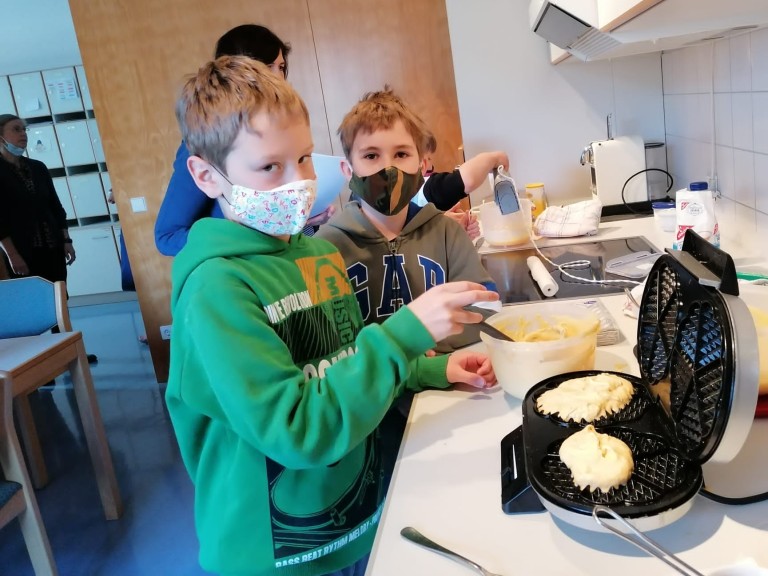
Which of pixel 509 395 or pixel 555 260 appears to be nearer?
pixel 509 395

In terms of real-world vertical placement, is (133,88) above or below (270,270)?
above

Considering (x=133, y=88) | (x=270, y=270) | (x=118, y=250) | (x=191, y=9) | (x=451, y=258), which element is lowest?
(x=118, y=250)

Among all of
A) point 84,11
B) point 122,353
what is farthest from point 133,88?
point 122,353

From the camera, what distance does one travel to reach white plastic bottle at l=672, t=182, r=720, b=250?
1494mm

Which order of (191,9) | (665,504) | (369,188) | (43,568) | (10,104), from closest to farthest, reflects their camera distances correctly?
(665,504)
(369,188)
(43,568)
(191,9)
(10,104)

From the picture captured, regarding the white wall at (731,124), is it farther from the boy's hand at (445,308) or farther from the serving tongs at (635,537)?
the serving tongs at (635,537)

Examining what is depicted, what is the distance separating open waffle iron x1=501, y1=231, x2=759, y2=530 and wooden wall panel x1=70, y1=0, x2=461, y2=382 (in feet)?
8.21

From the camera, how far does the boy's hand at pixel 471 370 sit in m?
0.98

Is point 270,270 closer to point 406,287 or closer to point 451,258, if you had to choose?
point 406,287

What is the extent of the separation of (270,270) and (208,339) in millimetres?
179

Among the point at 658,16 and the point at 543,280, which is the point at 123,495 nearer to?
the point at 543,280

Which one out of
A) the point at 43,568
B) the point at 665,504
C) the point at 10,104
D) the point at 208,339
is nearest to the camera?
the point at 665,504

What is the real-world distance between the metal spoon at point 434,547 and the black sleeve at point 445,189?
113 centimetres

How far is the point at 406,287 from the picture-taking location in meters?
1.28
